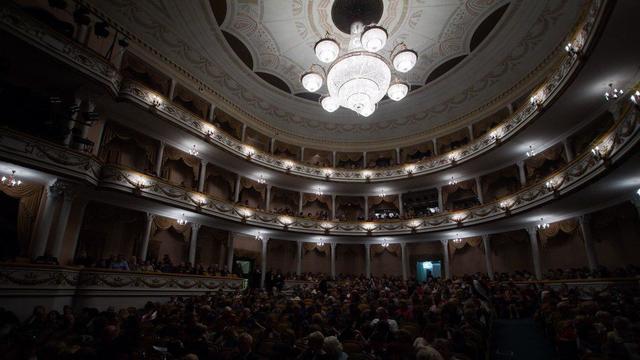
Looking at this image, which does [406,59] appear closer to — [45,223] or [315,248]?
[45,223]

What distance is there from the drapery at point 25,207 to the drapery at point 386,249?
57.8ft

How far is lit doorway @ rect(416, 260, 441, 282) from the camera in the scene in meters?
20.5

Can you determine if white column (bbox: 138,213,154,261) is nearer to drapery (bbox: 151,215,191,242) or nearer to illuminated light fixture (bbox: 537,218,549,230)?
drapery (bbox: 151,215,191,242)

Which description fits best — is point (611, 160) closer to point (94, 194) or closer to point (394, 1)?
point (394, 1)

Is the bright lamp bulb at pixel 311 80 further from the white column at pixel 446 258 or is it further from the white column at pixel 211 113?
the white column at pixel 446 258

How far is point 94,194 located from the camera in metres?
11.8

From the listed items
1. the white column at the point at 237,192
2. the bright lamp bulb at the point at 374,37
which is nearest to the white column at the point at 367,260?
the white column at the point at 237,192

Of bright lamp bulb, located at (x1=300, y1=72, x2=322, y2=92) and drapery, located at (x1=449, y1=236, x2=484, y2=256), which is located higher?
bright lamp bulb, located at (x1=300, y1=72, x2=322, y2=92)

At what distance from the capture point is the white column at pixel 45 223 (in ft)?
30.8

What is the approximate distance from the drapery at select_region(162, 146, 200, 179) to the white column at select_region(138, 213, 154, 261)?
9.34 ft

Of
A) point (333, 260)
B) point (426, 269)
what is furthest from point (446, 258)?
point (333, 260)

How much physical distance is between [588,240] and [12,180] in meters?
20.9

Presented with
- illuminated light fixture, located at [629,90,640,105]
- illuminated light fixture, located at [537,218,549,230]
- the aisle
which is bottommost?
the aisle

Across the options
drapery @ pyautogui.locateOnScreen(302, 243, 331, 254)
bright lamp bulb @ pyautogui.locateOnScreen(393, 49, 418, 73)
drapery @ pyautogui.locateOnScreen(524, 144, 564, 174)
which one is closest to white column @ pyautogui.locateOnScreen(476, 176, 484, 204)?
drapery @ pyautogui.locateOnScreen(524, 144, 564, 174)
